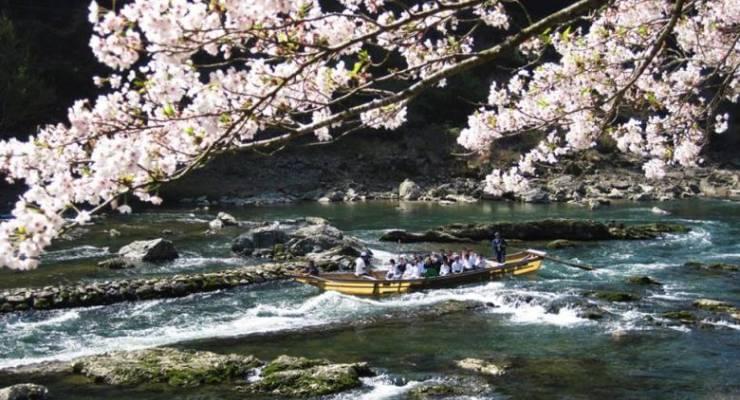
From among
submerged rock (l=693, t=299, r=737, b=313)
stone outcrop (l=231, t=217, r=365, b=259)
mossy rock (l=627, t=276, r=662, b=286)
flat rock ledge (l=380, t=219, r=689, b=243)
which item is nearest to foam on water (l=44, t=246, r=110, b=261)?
stone outcrop (l=231, t=217, r=365, b=259)

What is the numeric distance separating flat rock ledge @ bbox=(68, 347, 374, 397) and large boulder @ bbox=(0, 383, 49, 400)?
3.56ft

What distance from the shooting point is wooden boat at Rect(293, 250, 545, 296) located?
2041 cm

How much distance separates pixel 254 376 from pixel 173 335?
4166mm

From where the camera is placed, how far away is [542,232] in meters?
31.3

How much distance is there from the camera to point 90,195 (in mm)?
4699

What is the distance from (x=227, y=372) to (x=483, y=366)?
484cm

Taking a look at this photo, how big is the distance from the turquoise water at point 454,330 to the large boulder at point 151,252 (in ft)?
2.14

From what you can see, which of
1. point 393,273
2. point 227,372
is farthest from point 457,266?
point 227,372

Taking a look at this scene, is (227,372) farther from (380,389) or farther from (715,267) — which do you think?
(715,267)

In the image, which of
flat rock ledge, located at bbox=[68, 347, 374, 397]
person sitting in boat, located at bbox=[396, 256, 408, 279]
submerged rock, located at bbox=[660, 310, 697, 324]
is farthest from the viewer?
person sitting in boat, located at bbox=[396, 256, 408, 279]

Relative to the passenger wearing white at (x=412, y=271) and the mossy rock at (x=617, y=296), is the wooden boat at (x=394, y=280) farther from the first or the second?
the mossy rock at (x=617, y=296)

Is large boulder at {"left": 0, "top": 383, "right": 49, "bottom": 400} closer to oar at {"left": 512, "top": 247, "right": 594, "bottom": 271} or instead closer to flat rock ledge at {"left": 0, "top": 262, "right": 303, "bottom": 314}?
flat rock ledge at {"left": 0, "top": 262, "right": 303, "bottom": 314}

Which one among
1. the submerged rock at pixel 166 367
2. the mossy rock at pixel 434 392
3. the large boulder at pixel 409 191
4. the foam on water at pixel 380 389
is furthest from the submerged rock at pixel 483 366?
the large boulder at pixel 409 191

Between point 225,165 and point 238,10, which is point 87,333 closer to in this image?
point 238,10
